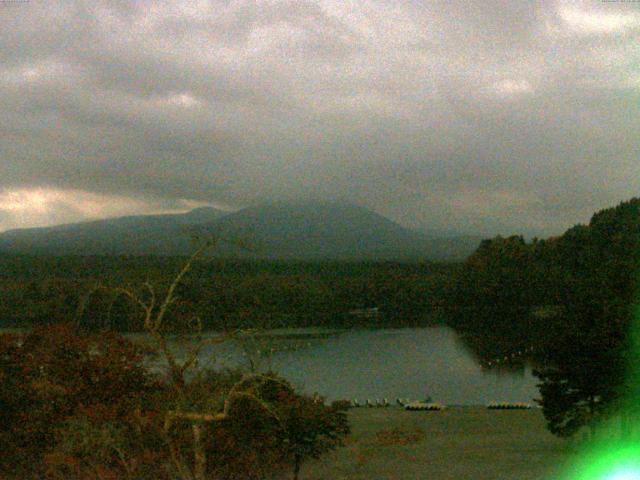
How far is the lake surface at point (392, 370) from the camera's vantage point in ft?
94.3

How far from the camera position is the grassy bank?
11980mm

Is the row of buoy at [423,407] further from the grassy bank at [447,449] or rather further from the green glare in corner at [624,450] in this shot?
the green glare in corner at [624,450]

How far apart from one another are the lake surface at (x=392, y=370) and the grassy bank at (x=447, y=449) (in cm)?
491

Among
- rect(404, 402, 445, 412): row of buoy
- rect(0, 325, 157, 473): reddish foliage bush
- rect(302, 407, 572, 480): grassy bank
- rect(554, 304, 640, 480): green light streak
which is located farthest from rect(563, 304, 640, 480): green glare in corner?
rect(404, 402, 445, 412): row of buoy

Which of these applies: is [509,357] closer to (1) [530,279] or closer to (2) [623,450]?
(1) [530,279]

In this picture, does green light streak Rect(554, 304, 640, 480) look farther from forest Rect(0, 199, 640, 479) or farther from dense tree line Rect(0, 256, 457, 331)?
dense tree line Rect(0, 256, 457, 331)

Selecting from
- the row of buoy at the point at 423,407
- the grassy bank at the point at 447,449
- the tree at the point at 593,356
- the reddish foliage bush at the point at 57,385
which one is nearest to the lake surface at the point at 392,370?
the row of buoy at the point at 423,407

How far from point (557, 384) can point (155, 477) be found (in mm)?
6926

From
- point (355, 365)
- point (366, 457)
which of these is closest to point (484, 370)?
point (355, 365)

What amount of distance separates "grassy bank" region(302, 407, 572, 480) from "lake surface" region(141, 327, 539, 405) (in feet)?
16.1

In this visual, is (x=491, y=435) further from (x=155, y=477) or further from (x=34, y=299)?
(x=34, y=299)

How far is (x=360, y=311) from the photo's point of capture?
65312 millimetres

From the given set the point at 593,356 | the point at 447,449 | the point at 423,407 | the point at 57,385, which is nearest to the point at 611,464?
the point at 593,356

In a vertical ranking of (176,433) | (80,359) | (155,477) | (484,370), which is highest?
(80,359)
